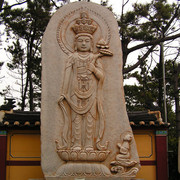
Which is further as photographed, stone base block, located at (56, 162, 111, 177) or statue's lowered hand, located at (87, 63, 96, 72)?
A: statue's lowered hand, located at (87, 63, 96, 72)

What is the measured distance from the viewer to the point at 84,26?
816cm

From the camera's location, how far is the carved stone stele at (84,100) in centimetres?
762

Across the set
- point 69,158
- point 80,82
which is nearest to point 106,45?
point 80,82

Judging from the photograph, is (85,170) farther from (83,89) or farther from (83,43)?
(83,43)

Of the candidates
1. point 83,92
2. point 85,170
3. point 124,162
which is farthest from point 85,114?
point 124,162

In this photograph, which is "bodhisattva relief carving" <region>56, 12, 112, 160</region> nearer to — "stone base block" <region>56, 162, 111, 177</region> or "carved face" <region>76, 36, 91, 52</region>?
"carved face" <region>76, 36, 91, 52</region>

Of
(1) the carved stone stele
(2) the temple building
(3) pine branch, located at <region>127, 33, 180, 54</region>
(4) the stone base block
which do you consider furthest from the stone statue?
(3) pine branch, located at <region>127, 33, 180, 54</region>

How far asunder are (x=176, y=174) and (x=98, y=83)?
492 cm

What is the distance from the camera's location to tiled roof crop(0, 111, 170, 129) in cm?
914

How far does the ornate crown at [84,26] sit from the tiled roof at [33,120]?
8.81ft

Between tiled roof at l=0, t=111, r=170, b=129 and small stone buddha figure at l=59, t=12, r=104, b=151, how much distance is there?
159 cm

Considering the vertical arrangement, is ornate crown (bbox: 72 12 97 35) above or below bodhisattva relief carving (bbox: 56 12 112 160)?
above

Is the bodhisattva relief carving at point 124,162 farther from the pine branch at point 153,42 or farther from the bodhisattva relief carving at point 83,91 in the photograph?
the pine branch at point 153,42

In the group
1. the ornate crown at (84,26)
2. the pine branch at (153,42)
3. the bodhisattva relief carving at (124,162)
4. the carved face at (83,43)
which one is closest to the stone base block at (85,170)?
the bodhisattva relief carving at (124,162)
